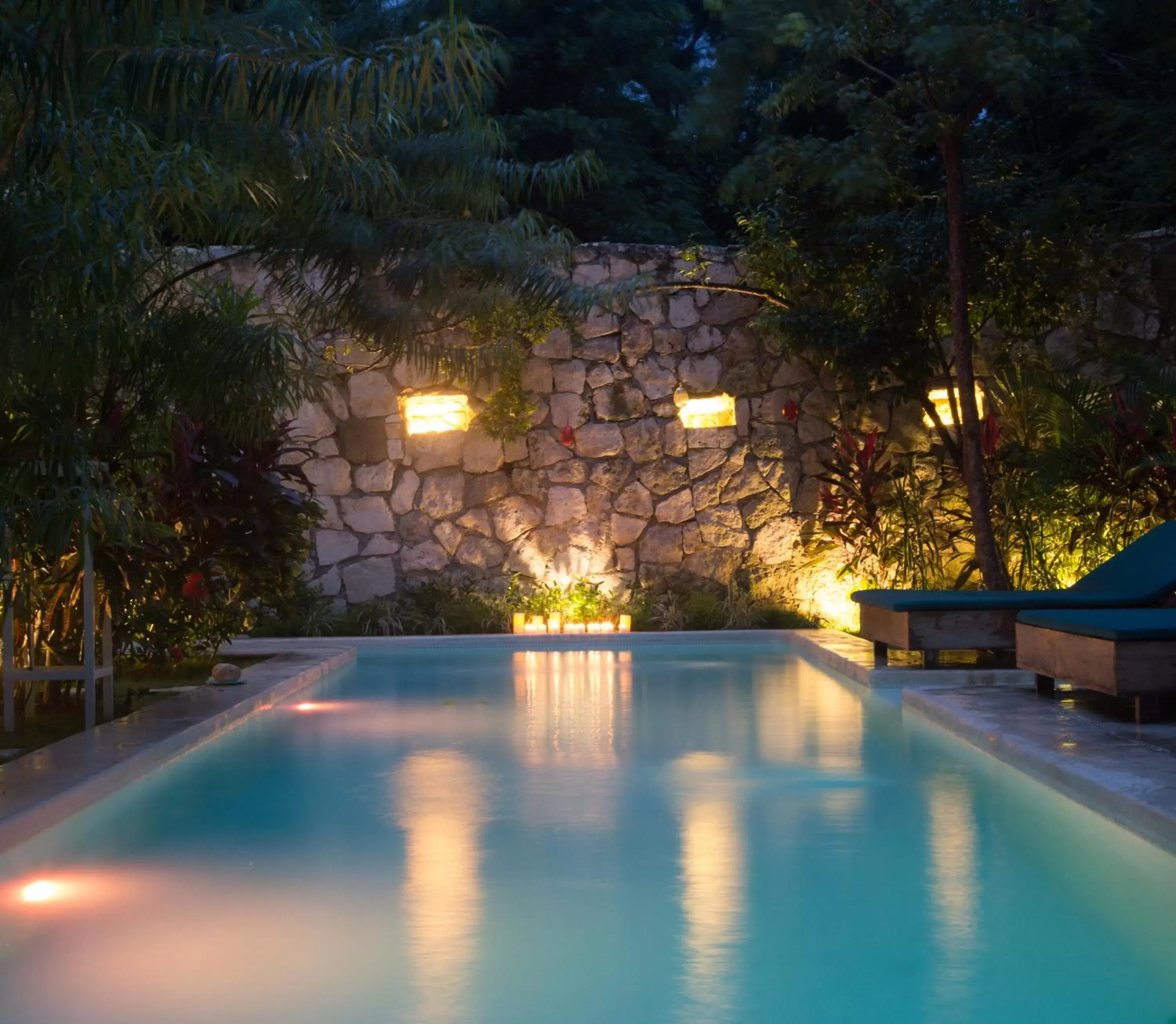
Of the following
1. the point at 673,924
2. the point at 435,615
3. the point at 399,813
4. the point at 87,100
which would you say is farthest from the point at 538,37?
the point at 673,924

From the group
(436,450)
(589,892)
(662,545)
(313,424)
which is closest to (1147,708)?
(589,892)

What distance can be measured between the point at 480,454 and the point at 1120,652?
8029 mm


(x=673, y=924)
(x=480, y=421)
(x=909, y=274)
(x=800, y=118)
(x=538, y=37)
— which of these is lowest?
(x=673, y=924)

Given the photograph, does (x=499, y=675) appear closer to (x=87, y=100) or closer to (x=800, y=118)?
(x=87, y=100)

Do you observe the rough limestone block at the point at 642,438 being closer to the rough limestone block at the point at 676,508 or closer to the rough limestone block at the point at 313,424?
the rough limestone block at the point at 676,508

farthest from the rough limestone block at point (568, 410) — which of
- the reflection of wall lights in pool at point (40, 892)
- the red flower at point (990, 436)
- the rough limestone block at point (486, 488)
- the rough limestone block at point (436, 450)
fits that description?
the reflection of wall lights in pool at point (40, 892)

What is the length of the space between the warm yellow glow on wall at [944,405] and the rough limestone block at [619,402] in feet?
8.31

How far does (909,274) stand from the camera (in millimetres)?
11945

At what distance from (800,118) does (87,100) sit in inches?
529

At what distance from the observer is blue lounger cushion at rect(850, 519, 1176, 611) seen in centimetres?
750

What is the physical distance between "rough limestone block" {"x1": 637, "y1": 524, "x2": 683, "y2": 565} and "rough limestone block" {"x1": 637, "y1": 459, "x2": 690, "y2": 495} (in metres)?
0.33

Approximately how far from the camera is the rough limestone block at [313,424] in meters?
13.3

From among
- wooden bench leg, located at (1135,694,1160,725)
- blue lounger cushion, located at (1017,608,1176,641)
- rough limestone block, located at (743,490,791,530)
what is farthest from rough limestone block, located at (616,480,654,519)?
wooden bench leg, located at (1135,694,1160,725)

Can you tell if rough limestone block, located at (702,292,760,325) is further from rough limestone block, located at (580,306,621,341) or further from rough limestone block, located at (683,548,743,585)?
rough limestone block, located at (683,548,743,585)
